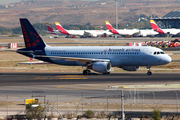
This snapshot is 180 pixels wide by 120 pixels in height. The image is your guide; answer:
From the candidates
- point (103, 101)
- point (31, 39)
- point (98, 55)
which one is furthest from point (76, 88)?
point (31, 39)

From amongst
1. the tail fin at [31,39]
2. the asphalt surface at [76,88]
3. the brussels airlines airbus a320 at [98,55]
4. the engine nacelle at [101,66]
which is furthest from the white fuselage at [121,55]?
the asphalt surface at [76,88]

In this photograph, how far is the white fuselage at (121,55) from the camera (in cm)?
5119

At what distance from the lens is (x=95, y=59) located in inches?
2084

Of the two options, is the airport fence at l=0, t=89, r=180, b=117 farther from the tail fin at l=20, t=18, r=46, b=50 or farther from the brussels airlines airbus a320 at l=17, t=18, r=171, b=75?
the tail fin at l=20, t=18, r=46, b=50

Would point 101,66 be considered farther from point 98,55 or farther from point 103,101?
point 103,101

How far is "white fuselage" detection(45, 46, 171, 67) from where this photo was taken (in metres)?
51.2

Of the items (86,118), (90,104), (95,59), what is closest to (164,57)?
(95,59)

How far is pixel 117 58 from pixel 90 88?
13.9 meters

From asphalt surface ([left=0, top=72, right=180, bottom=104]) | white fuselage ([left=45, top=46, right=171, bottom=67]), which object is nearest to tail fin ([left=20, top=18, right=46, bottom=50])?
white fuselage ([left=45, top=46, right=171, bottom=67])

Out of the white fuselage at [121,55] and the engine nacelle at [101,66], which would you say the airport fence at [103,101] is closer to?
the engine nacelle at [101,66]

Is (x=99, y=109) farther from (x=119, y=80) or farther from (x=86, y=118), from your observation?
(x=119, y=80)

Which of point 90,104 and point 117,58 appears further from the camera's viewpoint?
point 117,58

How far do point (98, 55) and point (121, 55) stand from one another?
4063 mm

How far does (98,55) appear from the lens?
54.0m
